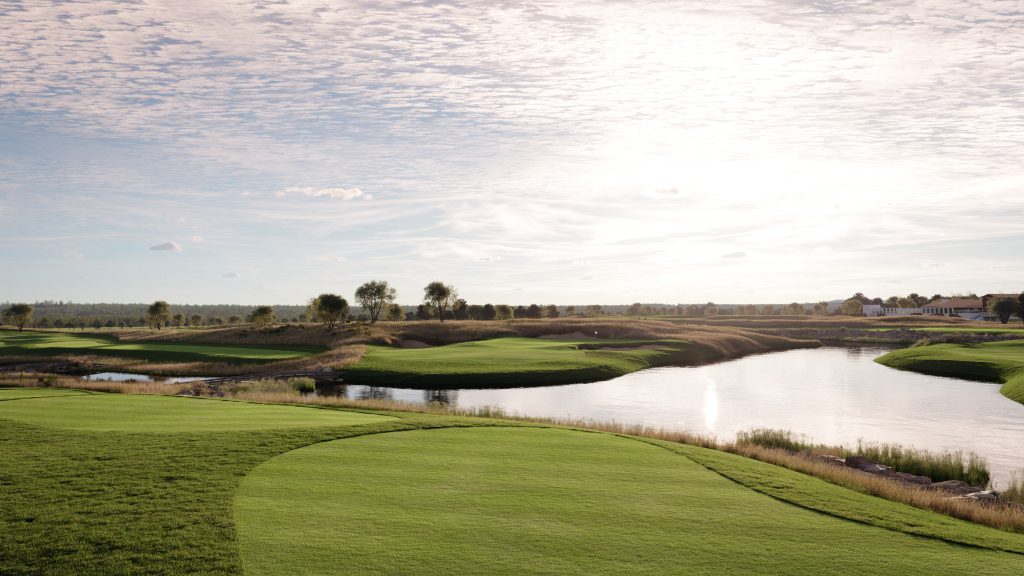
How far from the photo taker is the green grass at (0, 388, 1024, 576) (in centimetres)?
1077

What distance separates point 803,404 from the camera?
4156 centimetres

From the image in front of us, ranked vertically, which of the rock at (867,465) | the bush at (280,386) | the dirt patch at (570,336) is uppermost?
the dirt patch at (570,336)

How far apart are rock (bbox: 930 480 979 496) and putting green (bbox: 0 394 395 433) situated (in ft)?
61.4

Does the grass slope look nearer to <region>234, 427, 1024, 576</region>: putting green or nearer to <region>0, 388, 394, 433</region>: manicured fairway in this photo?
<region>234, 427, 1024, 576</region>: putting green

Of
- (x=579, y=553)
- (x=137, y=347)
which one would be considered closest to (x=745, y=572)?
Result: (x=579, y=553)

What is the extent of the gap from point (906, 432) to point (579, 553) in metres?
28.2

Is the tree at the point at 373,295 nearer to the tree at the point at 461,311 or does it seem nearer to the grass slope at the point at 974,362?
the tree at the point at 461,311

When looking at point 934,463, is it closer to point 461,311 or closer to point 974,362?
point 974,362

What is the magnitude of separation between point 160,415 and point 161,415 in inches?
1.3

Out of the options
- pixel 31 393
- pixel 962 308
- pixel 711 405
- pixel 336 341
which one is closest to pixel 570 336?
pixel 336 341

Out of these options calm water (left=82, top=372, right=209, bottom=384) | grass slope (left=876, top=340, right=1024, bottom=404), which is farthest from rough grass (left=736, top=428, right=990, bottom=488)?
calm water (left=82, top=372, right=209, bottom=384)

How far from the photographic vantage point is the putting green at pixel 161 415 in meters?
21.3

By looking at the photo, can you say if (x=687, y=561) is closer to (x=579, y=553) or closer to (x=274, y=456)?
(x=579, y=553)

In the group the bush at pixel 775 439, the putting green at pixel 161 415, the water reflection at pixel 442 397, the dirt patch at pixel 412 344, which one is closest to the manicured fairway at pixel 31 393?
the putting green at pixel 161 415
